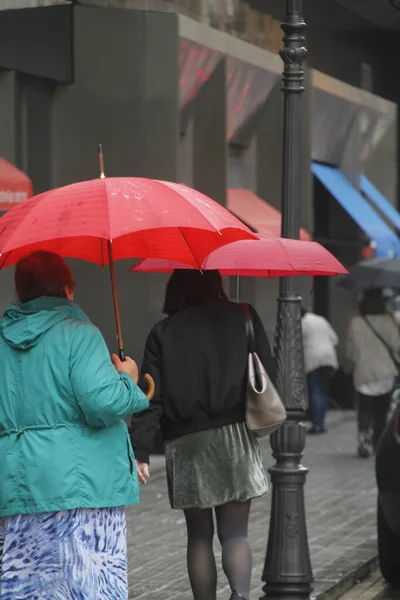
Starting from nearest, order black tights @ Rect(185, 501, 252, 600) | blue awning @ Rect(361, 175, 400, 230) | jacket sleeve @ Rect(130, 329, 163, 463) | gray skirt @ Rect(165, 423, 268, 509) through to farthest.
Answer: jacket sleeve @ Rect(130, 329, 163, 463) → gray skirt @ Rect(165, 423, 268, 509) → black tights @ Rect(185, 501, 252, 600) → blue awning @ Rect(361, 175, 400, 230)

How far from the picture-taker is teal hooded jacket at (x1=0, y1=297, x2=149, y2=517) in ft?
17.6

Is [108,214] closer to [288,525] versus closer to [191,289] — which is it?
[191,289]

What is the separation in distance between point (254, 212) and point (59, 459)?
1362 cm

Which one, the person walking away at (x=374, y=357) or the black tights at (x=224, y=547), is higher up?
the black tights at (x=224, y=547)

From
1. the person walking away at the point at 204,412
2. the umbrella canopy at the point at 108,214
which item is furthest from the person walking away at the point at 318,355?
the umbrella canopy at the point at 108,214

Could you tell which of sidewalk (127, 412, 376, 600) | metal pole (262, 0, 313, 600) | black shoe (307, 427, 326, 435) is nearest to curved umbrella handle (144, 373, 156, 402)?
metal pole (262, 0, 313, 600)

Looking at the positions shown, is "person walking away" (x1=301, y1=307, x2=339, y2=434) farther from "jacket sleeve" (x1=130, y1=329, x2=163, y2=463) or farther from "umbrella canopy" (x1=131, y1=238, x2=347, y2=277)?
"jacket sleeve" (x1=130, y1=329, x2=163, y2=463)

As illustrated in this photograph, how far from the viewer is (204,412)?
661 centimetres

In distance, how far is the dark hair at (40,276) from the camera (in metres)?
5.52

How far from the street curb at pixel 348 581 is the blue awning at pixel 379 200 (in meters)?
16.6

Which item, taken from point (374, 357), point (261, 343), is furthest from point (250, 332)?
point (374, 357)

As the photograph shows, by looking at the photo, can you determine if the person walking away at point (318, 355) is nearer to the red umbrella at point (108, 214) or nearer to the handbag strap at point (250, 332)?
the handbag strap at point (250, 332)

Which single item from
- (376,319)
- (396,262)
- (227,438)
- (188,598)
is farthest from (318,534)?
(396,262)

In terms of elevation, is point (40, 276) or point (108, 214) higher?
point (108, 214)
